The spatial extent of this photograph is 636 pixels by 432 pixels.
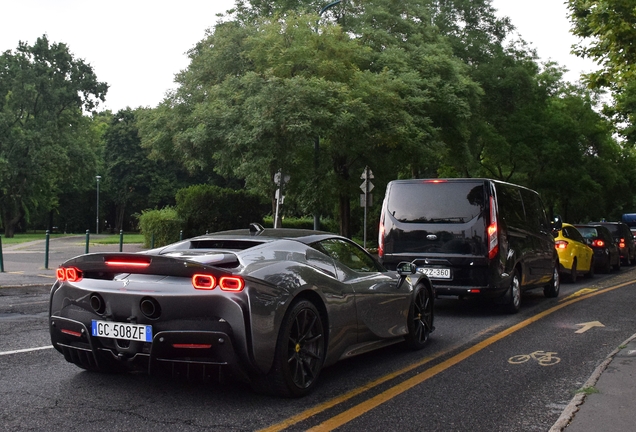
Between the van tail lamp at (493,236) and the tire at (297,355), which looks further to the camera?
the van tail lamp at (493,236)

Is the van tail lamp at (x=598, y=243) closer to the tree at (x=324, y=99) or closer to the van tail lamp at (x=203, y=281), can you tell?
the tree at (x=324, y=99)

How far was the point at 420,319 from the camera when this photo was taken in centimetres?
743

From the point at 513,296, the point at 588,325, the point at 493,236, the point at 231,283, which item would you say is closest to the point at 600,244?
the point at 513,296

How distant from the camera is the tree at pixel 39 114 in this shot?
2013 inches

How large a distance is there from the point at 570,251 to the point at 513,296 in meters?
7.02

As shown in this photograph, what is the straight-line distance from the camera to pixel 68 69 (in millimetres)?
54344

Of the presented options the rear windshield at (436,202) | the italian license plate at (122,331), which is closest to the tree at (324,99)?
the rear windshield at (436,202)

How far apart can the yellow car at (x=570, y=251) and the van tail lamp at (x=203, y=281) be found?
13.2 m

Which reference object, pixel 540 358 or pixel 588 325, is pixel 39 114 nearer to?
pixel 588 325

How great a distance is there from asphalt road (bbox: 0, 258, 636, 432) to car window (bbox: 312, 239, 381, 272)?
91 centimetres

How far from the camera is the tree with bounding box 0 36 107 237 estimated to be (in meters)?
51.1

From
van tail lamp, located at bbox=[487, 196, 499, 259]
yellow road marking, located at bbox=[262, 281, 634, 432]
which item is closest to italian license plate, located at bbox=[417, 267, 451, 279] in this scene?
van tail lamp, located at bbox=[487, 196, 499, 259]

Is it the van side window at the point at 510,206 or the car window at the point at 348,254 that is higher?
the van side window at the point at 510,206

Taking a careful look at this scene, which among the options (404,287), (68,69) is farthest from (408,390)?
(68,69)
